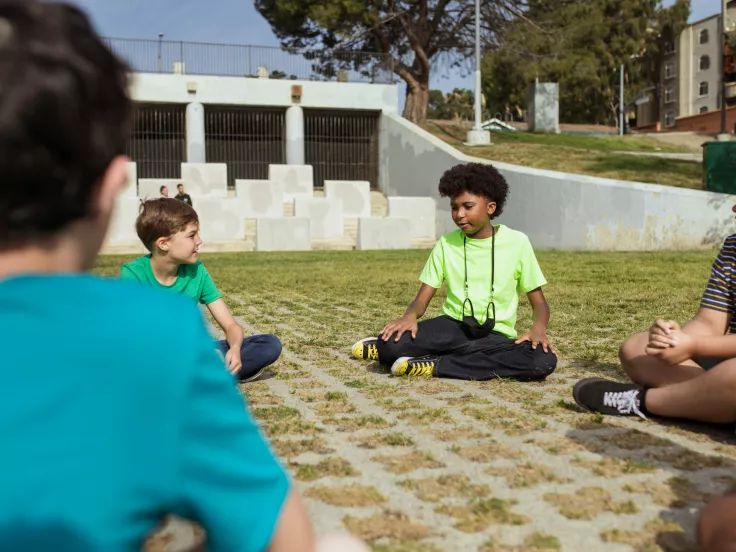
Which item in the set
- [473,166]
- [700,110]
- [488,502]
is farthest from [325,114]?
[700,110]

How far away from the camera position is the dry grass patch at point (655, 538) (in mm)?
2326

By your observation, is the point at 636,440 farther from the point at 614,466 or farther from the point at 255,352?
the point at 255,352

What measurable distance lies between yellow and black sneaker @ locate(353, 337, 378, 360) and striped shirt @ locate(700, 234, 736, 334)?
91.6 inches

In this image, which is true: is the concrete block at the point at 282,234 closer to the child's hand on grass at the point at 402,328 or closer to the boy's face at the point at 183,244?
the child's hand on grass at the point at 402,328

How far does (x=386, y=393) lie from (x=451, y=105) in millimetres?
74872

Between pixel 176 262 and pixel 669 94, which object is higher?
pixel 669 94

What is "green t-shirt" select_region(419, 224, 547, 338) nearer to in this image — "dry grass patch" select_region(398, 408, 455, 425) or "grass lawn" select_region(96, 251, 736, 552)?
"grass lawn" select_region(96, 251, 736, 552)

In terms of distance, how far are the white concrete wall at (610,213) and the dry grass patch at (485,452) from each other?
15.4m

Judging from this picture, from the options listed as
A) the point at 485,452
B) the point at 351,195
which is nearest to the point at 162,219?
the point at 485,452

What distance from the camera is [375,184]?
31.7 m

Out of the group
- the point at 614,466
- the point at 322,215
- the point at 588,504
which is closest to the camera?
the point at 588,504

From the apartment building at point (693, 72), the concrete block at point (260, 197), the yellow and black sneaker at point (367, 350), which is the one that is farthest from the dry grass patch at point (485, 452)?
the apartment building at point (693, 72)

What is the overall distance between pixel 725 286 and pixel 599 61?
56662mm

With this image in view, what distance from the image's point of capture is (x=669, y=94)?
229 feet
